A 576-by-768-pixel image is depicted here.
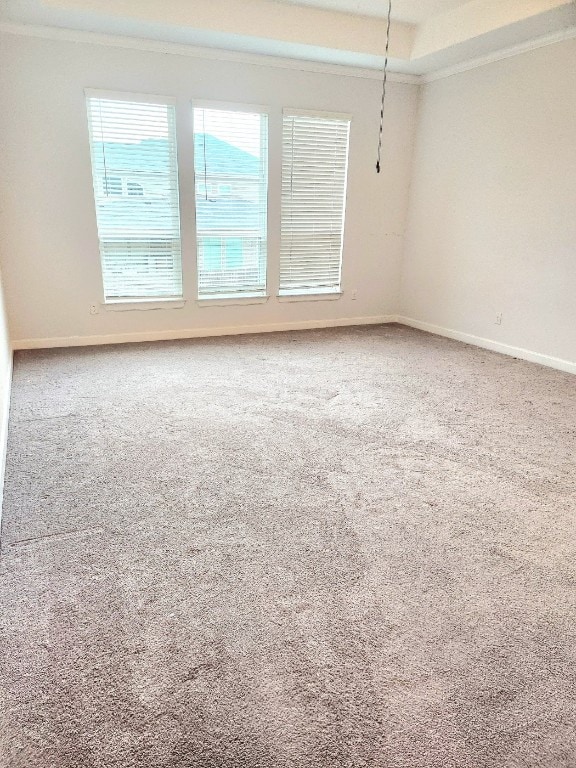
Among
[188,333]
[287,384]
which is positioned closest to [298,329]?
[188,333]

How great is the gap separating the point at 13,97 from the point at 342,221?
330 centimetres

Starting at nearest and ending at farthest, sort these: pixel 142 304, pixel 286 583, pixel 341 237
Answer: pixel 286 583 < pixel 142 304 < pixel 341 237

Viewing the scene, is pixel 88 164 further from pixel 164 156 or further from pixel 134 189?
pixel 164 156

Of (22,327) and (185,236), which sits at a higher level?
(185,236)

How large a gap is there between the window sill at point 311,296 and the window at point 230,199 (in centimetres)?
27

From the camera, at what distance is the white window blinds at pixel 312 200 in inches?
204

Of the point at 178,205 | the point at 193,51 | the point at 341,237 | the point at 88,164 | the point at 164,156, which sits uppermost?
the point at 193,51

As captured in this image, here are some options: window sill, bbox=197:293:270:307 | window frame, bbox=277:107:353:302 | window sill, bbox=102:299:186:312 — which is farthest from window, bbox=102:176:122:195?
window frame, bbox=277:107:353:302

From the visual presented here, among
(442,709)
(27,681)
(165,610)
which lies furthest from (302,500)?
(27,681)

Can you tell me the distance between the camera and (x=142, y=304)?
4988 millimetres

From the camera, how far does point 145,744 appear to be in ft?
4.11

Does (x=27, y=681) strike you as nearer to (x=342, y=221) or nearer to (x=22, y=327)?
(x=22, y=327)

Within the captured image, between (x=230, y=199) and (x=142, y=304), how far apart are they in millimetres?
1386

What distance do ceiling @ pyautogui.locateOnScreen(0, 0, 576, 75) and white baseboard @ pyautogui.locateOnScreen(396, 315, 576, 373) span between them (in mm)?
2590
